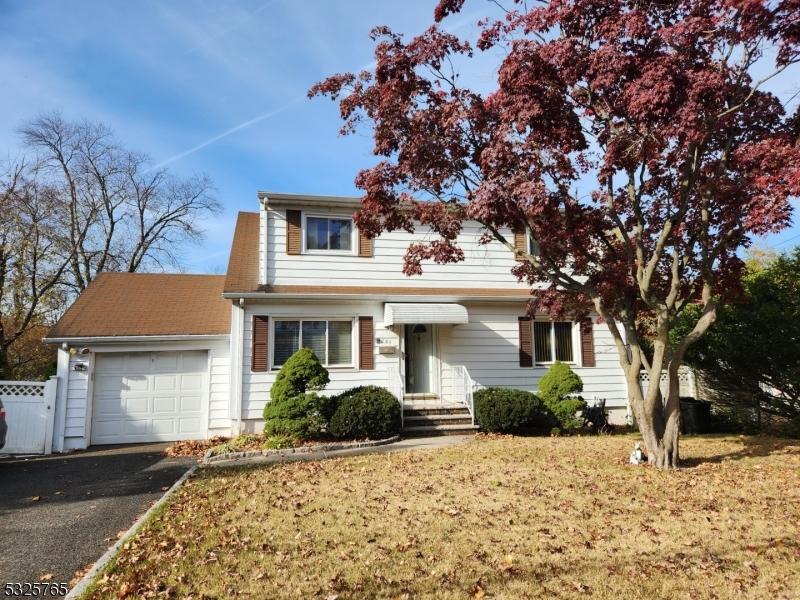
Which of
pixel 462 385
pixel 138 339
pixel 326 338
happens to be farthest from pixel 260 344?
pixel 462 385

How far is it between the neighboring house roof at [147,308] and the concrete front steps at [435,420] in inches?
196

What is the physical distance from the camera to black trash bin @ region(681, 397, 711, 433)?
12695 millimetres

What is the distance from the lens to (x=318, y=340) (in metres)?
13.3

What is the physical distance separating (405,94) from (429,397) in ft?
25.9

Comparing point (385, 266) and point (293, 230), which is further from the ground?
point (293, 230)

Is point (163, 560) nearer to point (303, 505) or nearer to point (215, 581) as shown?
point (215, 581)

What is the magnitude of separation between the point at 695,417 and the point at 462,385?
5594 millimetres

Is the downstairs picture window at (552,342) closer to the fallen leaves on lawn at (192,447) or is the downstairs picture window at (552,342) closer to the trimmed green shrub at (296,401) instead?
the trimmed green shrub at (296,401)

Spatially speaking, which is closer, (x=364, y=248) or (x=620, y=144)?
(x=620, y=144)

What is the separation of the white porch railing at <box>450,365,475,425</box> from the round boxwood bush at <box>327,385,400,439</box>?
2087 millimetres

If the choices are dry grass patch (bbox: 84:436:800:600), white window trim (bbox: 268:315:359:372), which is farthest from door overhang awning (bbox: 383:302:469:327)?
dry grass patch (bbox: 84:436:800:600)

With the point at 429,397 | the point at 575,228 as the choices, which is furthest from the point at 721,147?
the point at 429,397

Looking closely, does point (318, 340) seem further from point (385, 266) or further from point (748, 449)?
point (748, 449)

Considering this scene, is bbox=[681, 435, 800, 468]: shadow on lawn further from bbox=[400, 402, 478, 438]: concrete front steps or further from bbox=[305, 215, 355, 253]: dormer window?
bbox=[305, 215, 355, 253]: dormer window
